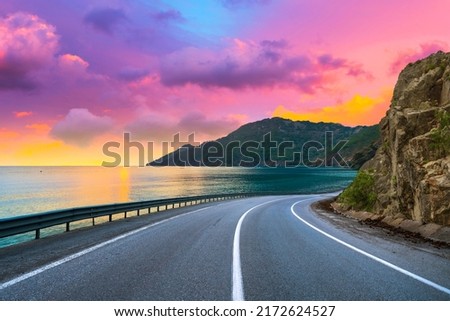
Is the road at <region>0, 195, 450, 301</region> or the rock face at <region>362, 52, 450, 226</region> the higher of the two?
the rock face at <region>362, 52, 450, 226</region>

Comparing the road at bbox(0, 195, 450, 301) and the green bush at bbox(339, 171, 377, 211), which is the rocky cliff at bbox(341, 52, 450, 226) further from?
the road at bbox(0, 195, 450, 301)

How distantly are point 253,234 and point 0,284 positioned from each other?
845cm

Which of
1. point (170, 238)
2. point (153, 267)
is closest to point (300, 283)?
point (153, 267)

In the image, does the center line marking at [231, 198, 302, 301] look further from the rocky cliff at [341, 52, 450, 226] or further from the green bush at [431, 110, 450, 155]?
the green bush at [431, 110, 450, 155]

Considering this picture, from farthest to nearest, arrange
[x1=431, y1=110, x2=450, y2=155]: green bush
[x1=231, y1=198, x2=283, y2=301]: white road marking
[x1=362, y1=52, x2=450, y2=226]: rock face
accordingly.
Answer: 1. [x1=431, y1=110, x2=450, y2=155]: green bush
2. [x1=362, y1=52, x2=450, y2=226]: rock face
3. [x1=231, y1=198, x2=283, y2=301]: white road marking

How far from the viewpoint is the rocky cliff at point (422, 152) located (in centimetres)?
1247

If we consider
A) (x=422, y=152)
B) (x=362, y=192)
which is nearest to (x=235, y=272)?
(x=422, y=152)

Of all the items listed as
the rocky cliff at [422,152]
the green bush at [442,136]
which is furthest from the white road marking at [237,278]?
the green bush at [442,136]

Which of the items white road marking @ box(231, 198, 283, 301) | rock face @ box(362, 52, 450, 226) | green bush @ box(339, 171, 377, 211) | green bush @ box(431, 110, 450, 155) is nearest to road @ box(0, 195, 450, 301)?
white road marking @ box(231, 198, 283, 301)

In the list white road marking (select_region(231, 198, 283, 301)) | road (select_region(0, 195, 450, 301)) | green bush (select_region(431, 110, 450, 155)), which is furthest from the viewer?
green bush (select_region(431, 110, 450, 155))

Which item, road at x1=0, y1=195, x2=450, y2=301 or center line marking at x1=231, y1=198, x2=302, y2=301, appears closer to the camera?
center line marking at x1=231, y1=198, x2=302, y2=301

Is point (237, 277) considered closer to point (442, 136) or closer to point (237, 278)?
point (237, 278)

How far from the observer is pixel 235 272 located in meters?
6.70

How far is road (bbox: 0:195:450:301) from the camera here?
17.5 feet
